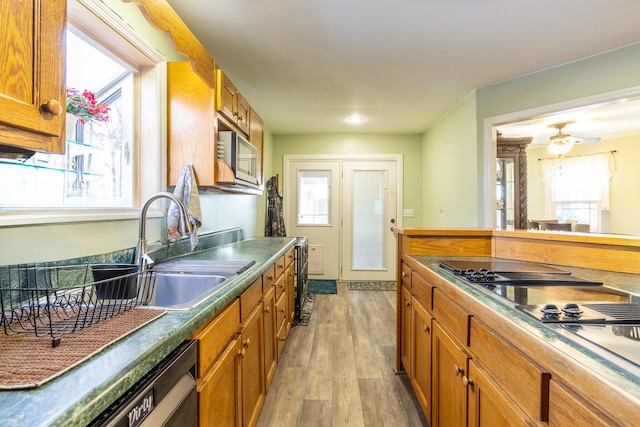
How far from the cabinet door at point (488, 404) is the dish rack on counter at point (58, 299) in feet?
3.55

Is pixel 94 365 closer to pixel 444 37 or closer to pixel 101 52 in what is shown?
pixel 101 52

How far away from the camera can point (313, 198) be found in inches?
193

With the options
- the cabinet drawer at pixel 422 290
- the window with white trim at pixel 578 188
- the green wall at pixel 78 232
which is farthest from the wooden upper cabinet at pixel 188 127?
the window with white trim at pixel 578 188

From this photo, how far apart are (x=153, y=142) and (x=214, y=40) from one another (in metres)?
0.93

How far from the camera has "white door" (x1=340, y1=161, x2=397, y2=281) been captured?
4.82 meters

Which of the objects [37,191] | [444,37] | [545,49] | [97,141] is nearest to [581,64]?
[545,49]

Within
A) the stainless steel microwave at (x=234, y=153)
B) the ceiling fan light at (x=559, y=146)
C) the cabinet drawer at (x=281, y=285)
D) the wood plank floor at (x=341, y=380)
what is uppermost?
the ceiling fan light at (x=559, y=146)

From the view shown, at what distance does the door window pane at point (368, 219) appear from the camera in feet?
15.9

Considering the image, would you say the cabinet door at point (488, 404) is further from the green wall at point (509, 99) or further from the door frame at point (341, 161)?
the door frame at point (341, 161)

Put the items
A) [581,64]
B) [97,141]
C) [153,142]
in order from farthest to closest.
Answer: [581,64] → [153,142] → [97,141]

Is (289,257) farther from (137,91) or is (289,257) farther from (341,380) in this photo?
(137,91)

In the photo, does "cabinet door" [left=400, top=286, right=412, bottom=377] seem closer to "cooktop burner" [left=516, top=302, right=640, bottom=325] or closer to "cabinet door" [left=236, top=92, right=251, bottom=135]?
"cooktop burner" [left=516, top=302, right=640, bottom=325]

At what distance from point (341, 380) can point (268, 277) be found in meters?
0.93

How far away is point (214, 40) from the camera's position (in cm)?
215
